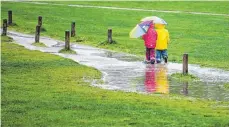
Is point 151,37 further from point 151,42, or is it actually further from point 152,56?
point 152,56

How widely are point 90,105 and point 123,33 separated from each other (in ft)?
81.7

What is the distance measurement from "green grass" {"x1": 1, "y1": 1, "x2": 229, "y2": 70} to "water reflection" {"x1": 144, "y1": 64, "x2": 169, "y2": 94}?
2518mm

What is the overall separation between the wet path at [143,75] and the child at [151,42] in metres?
0.39

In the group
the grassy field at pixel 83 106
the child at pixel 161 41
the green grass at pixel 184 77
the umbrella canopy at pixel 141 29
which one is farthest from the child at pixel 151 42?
the grassy field at pixel 83 106

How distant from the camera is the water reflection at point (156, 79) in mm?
21094

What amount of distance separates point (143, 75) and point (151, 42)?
11.7 feet

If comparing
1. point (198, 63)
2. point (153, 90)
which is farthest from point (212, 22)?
point (153, 90)

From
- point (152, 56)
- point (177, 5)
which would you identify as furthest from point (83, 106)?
point (177, 5)

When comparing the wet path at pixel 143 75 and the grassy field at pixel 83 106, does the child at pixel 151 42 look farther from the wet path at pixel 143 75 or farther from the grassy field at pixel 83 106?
the grassy field at pixel 83 106

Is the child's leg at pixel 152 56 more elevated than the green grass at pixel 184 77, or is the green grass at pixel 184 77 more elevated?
the child's leg at pixel 152 56

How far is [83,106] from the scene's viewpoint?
57.6 ft

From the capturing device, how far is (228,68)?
2684 centimetres

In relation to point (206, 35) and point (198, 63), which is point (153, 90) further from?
point (206, 35)

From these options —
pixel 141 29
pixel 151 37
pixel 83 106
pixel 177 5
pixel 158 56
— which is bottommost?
pixel 83 106
